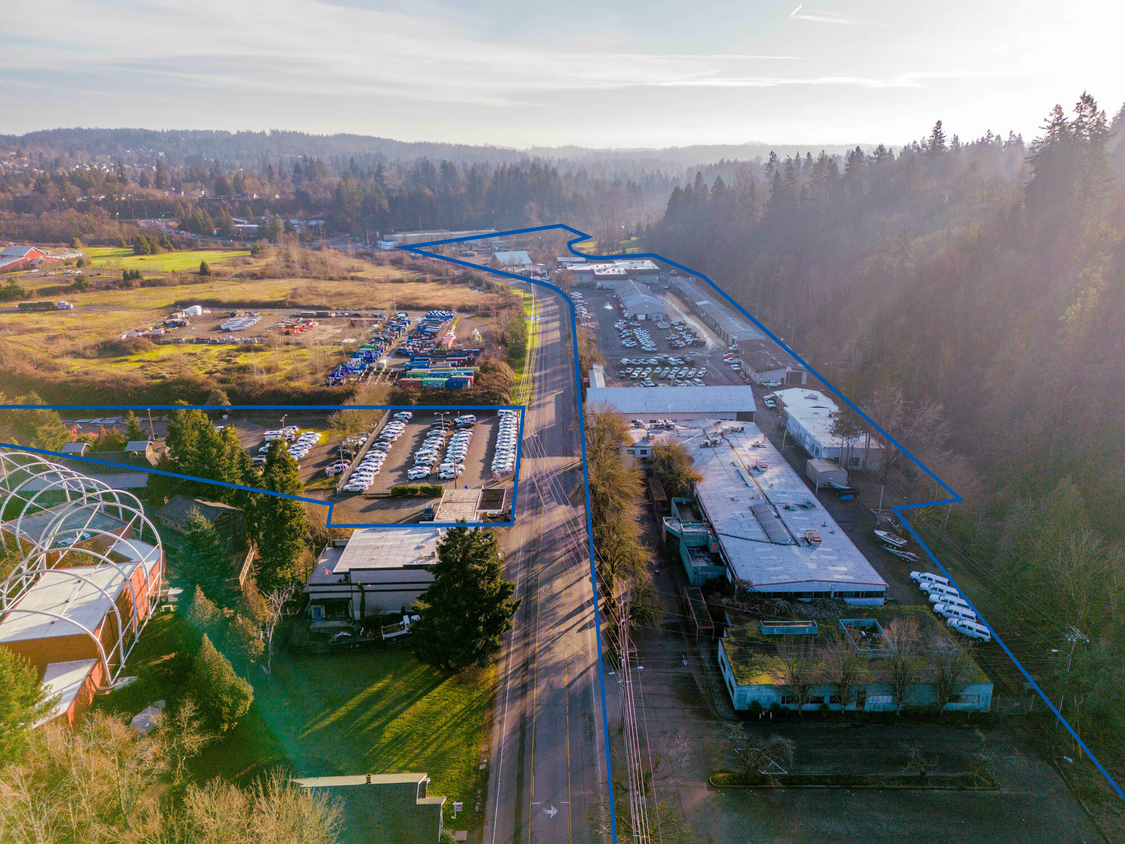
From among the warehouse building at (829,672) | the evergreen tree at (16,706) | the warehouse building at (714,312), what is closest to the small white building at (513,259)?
the warehouse building at (714,312)

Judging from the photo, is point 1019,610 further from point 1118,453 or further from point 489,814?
point 489,814

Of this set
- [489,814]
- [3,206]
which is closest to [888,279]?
[489,814]

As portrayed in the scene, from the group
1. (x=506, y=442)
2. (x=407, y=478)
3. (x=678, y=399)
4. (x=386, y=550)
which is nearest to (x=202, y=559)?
(x=386, y=550)

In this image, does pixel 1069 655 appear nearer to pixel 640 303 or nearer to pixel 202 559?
pixel 202 559

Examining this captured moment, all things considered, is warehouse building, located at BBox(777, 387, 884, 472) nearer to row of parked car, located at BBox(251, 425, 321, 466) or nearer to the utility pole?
the utility pole

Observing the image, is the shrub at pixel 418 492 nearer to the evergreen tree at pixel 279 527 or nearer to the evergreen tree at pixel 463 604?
the evergreen tree at pixel 279 527

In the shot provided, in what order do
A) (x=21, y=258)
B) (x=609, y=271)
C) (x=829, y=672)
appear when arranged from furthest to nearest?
(x=609, y=271) → (x=21, y=258) → (x=829, y=672)
